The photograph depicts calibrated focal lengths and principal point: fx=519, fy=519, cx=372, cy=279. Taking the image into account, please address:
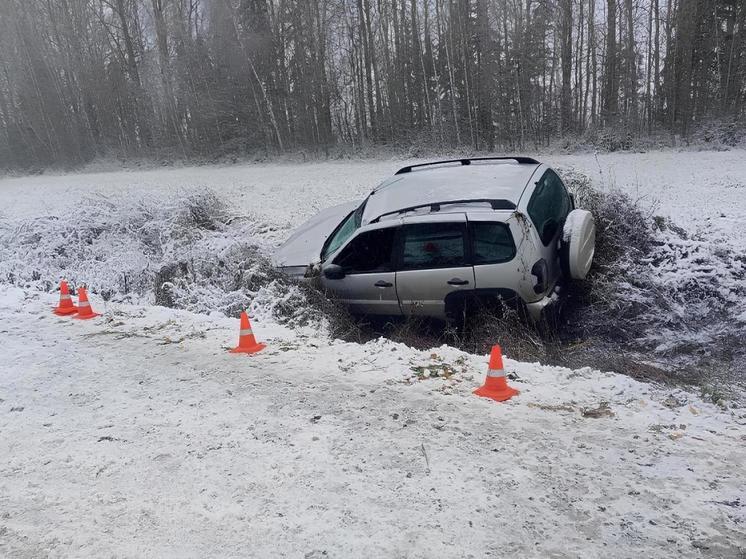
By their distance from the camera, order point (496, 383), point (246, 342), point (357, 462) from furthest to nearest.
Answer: point (246, 342) < point (496, 383) < point (357, 462)

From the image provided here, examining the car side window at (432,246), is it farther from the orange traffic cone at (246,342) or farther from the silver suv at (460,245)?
the orange traffic cone at (246,342)

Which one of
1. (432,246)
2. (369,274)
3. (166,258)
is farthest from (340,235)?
(166,258)

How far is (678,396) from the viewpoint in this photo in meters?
3.88

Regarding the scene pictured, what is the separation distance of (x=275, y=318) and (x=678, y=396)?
4.37 m

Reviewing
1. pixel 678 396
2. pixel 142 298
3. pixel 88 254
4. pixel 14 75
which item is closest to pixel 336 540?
pixel 678 396

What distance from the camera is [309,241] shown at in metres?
7.51

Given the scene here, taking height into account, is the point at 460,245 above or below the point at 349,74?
below

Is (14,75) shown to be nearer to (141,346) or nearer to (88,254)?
(88,254)

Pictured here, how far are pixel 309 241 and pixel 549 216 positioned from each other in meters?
3.36

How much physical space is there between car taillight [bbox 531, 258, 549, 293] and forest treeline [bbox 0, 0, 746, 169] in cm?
2096

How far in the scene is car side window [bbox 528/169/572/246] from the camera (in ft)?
18.1

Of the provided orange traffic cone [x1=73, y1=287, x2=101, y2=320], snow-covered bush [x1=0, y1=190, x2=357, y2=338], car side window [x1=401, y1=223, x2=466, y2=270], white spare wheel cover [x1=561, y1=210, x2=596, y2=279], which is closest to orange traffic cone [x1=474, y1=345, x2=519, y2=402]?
car side window [x1=401, y1=223, x2=466, y2=270]

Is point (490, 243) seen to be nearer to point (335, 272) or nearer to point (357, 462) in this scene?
point (335, 272)

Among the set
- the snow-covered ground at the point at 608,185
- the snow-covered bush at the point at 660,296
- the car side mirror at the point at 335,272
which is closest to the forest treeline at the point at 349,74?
the snow-covered ground at the point at 608,185
